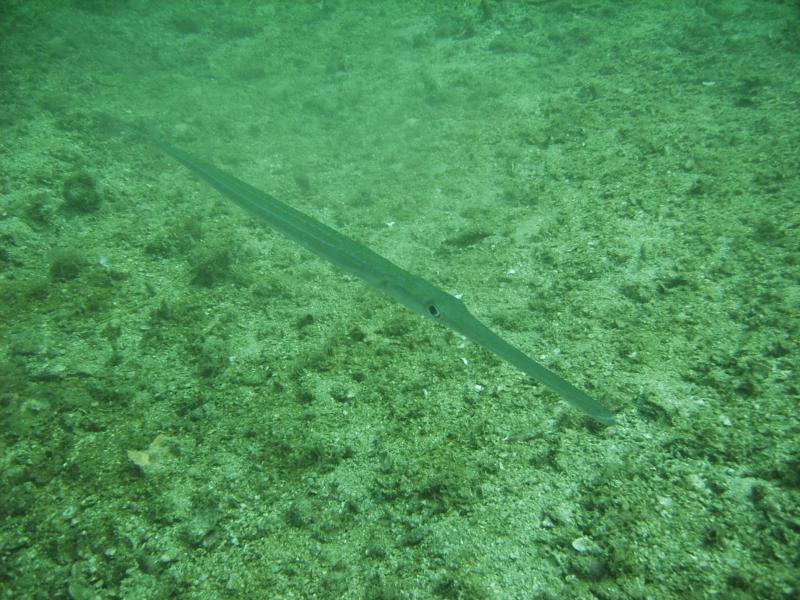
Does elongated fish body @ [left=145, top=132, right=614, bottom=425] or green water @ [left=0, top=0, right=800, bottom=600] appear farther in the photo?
green water @ [left=0, top=0, right=800, bottom=600]

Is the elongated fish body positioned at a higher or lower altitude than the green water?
higher

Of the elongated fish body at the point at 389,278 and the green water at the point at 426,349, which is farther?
the green water at the point at 426,349

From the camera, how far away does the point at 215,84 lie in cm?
982

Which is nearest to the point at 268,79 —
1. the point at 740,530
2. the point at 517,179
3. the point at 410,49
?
the point at 410,49

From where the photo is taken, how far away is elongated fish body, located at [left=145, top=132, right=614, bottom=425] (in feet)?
7.96

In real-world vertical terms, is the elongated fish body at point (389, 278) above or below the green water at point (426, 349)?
above

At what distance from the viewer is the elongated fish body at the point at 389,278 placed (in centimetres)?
243

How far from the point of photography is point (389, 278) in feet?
11.1

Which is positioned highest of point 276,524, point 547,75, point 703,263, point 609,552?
point 547,75

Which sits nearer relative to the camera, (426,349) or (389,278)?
(389,278)

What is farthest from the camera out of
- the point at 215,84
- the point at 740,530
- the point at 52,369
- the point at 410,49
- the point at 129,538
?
the point at 410,49

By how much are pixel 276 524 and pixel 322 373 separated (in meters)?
1.26

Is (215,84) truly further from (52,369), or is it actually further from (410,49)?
(52,369)

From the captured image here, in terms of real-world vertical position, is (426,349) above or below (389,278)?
below
